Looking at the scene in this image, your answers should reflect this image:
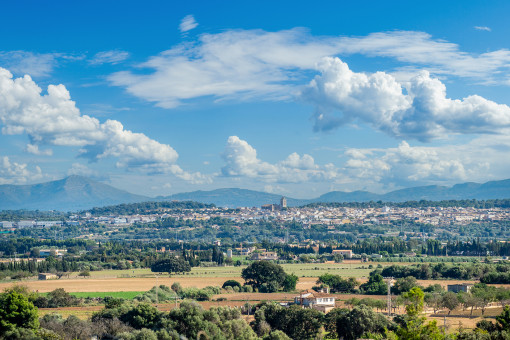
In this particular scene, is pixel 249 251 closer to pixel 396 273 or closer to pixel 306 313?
pixel 396 273

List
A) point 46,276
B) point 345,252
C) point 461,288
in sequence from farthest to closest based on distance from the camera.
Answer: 1. point 345,252
2. point 46,276
3. point 461,288

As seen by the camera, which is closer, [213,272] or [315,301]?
[315,301]

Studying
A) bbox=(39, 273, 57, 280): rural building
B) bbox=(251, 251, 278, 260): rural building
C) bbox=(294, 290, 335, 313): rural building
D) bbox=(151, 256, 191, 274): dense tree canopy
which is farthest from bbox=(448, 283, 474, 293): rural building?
bbox=(251, 251, 278, 260): rural building

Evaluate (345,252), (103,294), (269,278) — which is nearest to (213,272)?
(269,278)

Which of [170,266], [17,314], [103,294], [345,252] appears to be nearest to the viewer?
[17,314]

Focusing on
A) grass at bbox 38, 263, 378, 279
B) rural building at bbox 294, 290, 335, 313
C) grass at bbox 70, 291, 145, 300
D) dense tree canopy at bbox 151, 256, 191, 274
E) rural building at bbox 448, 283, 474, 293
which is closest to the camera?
rural building at bbox 294, 290, 335, 313

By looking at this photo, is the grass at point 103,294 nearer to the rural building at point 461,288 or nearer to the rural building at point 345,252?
the rural building at point 461,288

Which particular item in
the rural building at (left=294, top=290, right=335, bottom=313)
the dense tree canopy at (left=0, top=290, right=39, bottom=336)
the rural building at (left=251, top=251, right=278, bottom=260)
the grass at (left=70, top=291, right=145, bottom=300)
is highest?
the dense tree canopy at (left=0, top=290, right=39, bottom=336)

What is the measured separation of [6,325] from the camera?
111 feet

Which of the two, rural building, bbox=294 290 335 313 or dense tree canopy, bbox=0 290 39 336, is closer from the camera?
dense tree canopy, bbox=0 290 39 336

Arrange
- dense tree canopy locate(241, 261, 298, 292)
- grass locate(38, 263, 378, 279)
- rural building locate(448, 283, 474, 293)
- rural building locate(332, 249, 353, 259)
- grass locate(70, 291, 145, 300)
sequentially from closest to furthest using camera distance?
rural building locate(448, 283, 474, 293) → grass locate(70, 291, 145, 300) → dense tree canopy locate(241, 261, 298, 292) → grass locate(38, 263, 378, 279) → rural building locate(332, 249, 353, 259)

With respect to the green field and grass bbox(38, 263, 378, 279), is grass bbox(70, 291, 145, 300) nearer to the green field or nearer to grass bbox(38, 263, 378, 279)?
the green field

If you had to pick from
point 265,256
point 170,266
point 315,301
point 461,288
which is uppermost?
point 315,301

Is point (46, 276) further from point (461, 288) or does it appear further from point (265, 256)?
point (461, 288)
